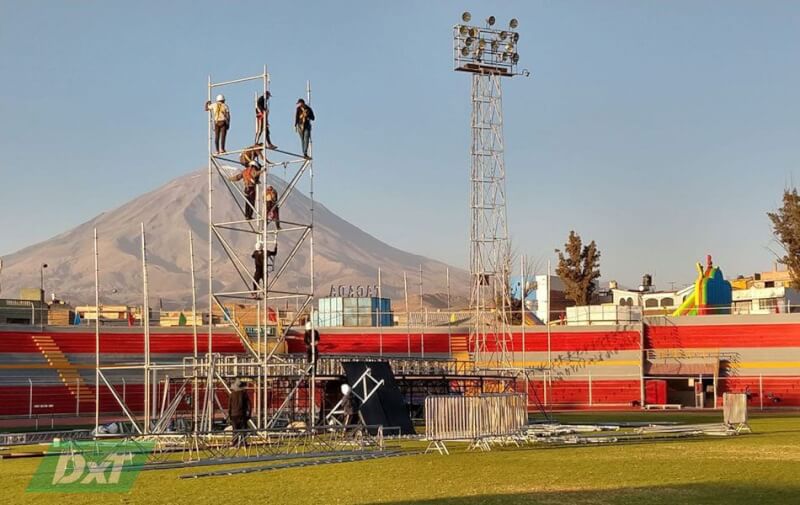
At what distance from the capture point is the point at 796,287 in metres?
94.6

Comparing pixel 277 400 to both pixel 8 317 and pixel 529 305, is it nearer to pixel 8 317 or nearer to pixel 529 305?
pixel 8 317

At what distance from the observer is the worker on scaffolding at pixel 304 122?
144ft

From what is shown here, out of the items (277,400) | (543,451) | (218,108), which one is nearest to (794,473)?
(543,451)

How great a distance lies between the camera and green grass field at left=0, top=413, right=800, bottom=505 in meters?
23.0

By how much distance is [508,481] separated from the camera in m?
26.3

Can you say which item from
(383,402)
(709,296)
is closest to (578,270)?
(709,296)

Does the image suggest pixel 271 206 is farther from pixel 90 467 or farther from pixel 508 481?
pixel 508 481

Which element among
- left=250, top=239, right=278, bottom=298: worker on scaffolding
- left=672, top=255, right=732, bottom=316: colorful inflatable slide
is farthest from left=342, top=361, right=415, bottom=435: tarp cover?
left=672, top=255, right=732, bottom=316: colorful inflatable slide

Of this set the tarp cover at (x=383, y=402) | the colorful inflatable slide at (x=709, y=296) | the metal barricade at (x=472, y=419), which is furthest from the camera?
the colorful inflatable slide at (x=709, y=296)

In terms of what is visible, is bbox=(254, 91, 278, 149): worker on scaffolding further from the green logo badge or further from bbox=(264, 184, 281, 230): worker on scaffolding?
the green logo badge

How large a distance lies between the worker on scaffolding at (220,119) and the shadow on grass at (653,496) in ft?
77.9

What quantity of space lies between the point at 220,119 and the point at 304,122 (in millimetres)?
3068

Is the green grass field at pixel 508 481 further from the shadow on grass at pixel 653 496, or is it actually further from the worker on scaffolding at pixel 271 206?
the worker on scaffolding at pixel 271 206

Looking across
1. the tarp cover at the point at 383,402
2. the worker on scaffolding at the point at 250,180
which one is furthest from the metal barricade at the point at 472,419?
the worker on scaffolding at the point at 250,180
